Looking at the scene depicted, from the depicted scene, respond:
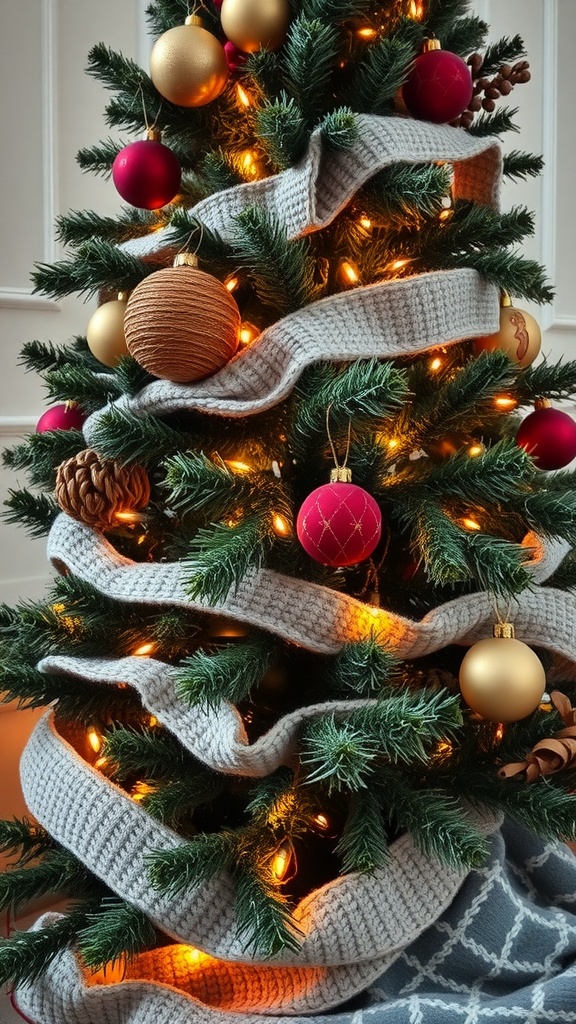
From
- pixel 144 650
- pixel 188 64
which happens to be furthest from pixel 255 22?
pixel 144 650

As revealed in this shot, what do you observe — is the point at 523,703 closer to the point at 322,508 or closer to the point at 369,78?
the point at 322,508

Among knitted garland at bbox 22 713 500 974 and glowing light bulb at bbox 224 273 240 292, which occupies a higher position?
glowing light bulb at bbox 224 273 240 292

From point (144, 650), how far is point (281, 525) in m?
0.16

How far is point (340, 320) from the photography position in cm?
64

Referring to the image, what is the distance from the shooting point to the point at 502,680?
0.60m

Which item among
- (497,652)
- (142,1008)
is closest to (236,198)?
(497,652)

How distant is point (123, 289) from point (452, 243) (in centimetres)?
28

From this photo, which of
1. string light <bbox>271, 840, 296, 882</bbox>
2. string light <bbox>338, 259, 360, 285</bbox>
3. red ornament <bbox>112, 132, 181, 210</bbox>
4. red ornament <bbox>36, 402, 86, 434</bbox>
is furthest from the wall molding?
string light <bbox>271, 840, 296, 882</bbox>

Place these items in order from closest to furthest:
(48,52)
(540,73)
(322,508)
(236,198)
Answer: (322,508) → (236,198) → (48,52) → (540,73)

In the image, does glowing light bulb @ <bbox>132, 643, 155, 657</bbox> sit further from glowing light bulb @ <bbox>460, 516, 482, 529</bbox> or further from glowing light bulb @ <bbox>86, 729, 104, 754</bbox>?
glowing light bulb @ <bbox>460, 516, 482, 529</bbox>

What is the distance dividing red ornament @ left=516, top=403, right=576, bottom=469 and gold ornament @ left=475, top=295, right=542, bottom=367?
5 cm

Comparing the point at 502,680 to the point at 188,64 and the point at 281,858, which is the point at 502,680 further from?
the point at 188,64

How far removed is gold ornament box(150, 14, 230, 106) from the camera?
26.4 inches

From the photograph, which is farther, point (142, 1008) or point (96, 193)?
point (96, 193)
